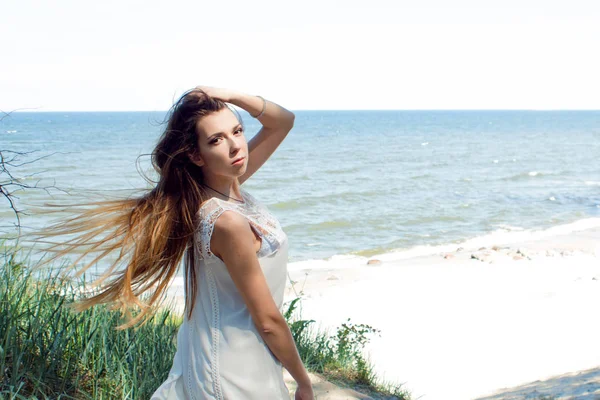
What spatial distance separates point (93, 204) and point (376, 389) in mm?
3658

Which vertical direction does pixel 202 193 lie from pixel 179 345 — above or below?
above

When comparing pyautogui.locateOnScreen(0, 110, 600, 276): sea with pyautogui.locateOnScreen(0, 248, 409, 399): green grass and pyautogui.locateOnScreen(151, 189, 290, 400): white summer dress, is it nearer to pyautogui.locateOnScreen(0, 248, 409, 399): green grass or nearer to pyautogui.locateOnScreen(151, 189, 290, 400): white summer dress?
pyautogui.locateOnScreen(151, 189, 290, 400): white summer dress

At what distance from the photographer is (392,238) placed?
19578 millimetres

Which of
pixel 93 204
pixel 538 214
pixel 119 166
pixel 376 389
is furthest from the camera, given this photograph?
pixel 119 166

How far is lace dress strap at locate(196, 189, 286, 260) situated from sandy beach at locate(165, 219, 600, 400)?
9.54ft

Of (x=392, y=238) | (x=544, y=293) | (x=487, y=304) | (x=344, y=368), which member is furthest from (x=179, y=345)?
(x=392, y=238)

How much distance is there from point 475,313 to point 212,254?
9683 millimetres

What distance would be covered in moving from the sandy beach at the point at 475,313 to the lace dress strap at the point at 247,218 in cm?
291

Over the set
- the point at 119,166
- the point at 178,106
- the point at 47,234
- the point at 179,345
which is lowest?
the point at 119,166

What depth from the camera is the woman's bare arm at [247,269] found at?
2008 mm

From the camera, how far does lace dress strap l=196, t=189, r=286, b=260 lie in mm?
2057

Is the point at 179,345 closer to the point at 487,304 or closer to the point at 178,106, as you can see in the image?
the point at 178,106

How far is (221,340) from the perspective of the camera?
210cm

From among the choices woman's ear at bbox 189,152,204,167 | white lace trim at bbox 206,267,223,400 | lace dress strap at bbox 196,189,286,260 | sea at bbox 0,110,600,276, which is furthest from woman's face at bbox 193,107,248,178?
sea at bbox 0,110,600,276
